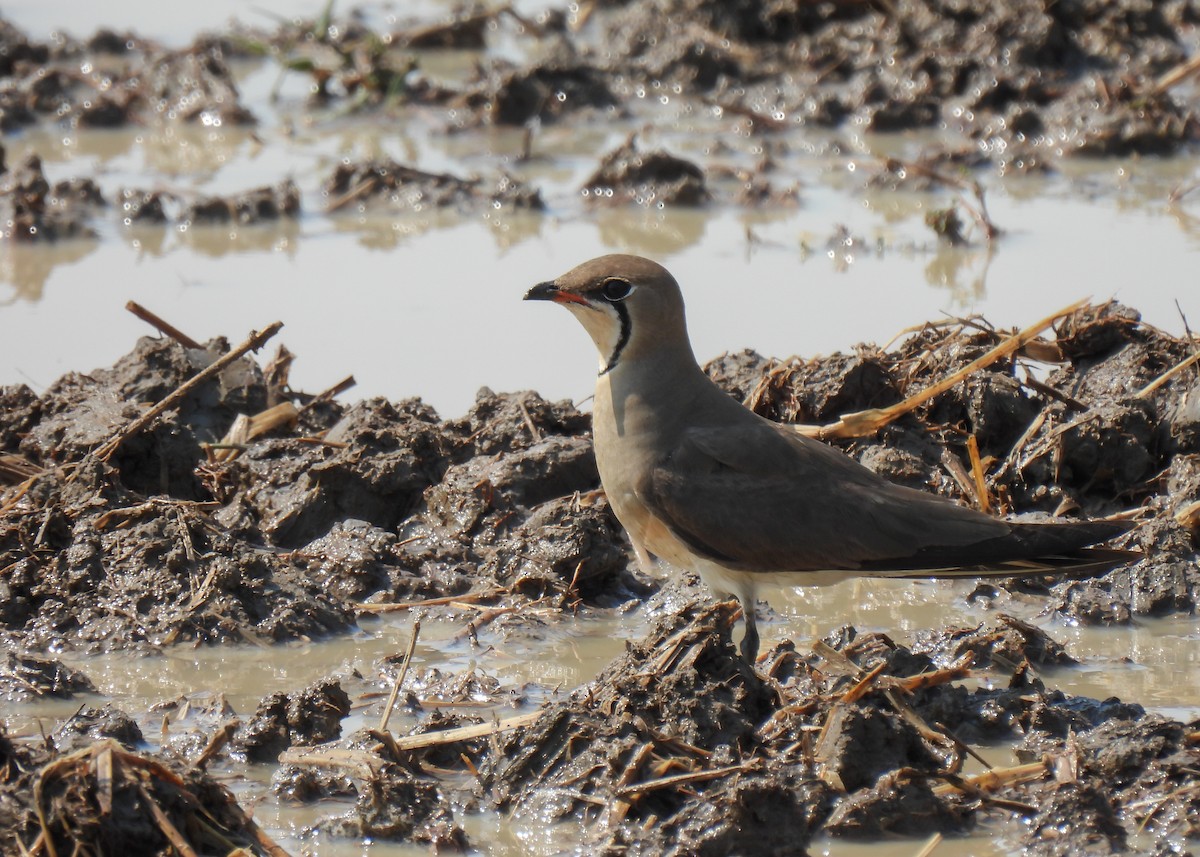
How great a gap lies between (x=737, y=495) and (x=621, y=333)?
702mm

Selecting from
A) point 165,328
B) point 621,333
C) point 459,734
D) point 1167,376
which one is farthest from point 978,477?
point 165,328

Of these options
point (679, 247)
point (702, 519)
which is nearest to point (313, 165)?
point (679, 247)

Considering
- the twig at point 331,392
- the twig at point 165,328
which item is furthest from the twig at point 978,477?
the twig at point 165,328

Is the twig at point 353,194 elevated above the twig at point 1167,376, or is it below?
above

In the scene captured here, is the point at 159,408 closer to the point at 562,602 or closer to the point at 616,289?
the point at 562,602

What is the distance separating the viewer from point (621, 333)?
5828mm

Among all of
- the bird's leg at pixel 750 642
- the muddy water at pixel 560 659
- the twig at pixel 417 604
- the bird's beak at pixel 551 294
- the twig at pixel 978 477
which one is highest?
the bird's beak at pixel 551 294

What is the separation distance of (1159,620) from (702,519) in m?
1.74

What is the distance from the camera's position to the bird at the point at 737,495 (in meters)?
5.43

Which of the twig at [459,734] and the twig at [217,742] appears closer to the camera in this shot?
the twig at [217,742]

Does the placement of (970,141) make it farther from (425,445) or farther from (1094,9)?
(425,445)

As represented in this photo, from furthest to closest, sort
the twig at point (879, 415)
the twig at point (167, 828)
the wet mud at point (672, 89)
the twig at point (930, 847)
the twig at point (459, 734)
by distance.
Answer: the wet mud at point (672, 89), the twig at point (879, 415), the twig at point (459, 734), the twig at point (930, 847), the twig at point (167, 828)

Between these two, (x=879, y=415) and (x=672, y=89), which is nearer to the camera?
(x=879, y=415)

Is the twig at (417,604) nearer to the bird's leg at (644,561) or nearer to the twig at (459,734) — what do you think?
the bird's leg at (644,561)
